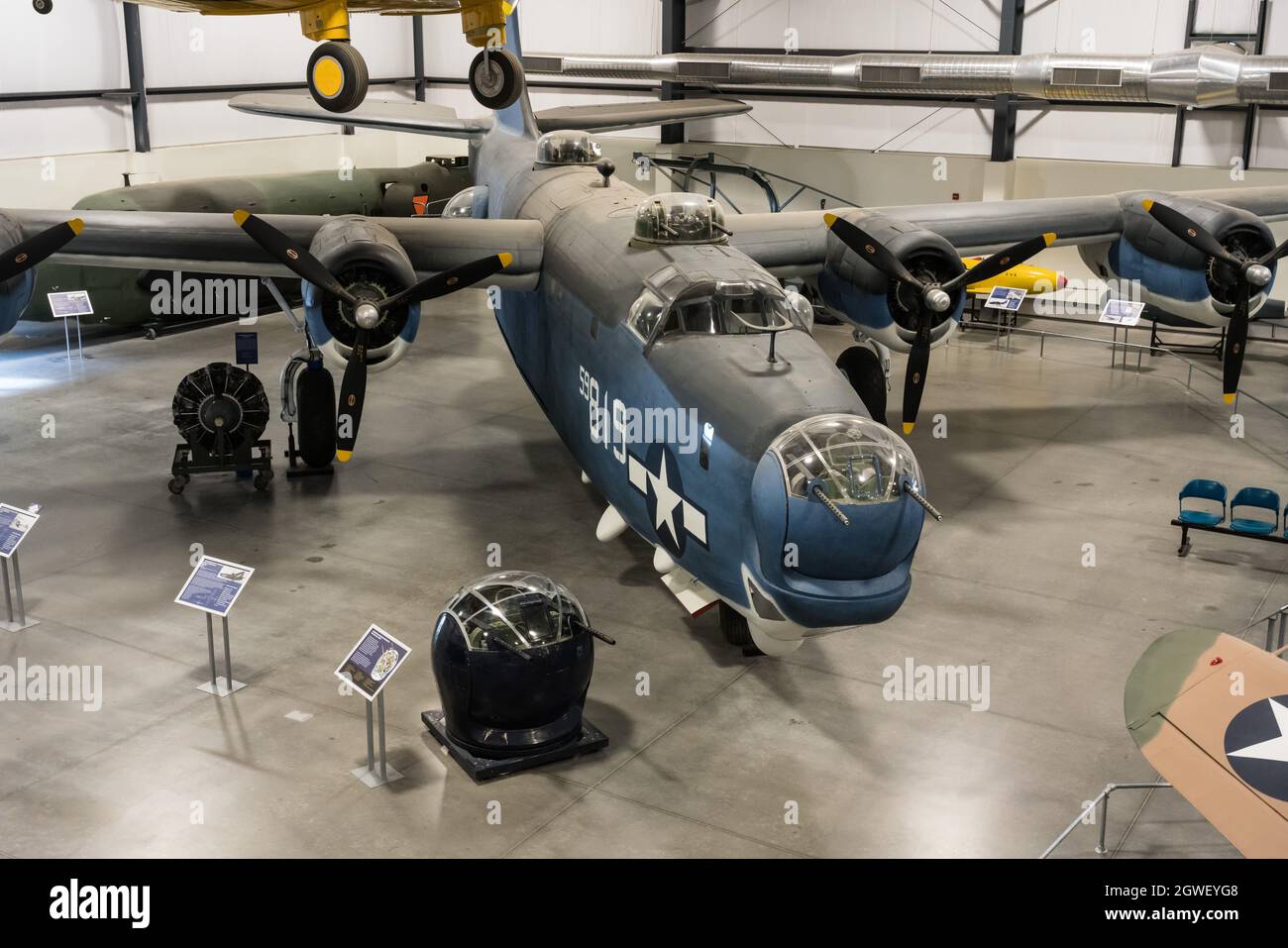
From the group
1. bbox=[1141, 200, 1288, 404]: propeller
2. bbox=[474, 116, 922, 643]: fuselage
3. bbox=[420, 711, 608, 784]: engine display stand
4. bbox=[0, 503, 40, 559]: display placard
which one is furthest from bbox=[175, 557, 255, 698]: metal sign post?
bbox=[1141, 200, 1288, 404]: propeller

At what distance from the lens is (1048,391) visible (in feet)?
82.9

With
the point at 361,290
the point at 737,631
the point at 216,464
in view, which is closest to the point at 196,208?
the point at 216,464

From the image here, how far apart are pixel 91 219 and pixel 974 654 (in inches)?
536

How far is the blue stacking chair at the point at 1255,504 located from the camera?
1686cm

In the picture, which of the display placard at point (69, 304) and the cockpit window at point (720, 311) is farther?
the display placard at point (69, 304)

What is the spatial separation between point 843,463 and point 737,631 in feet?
12.4

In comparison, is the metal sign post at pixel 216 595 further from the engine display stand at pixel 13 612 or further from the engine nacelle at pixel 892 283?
the engine nacelle at pixel 892 283

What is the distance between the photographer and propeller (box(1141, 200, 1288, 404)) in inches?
739

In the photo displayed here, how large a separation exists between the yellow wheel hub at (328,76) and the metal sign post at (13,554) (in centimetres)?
708

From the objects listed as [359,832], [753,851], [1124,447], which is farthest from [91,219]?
[1124,447]

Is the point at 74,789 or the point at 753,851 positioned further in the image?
the point at 74,789

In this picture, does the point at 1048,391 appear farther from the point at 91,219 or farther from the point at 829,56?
the point at 91,219

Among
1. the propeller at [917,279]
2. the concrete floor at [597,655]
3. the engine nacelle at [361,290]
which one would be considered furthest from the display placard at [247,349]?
the propeller at [917,279]

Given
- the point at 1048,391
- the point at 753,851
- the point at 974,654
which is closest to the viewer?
the point at 753,851
